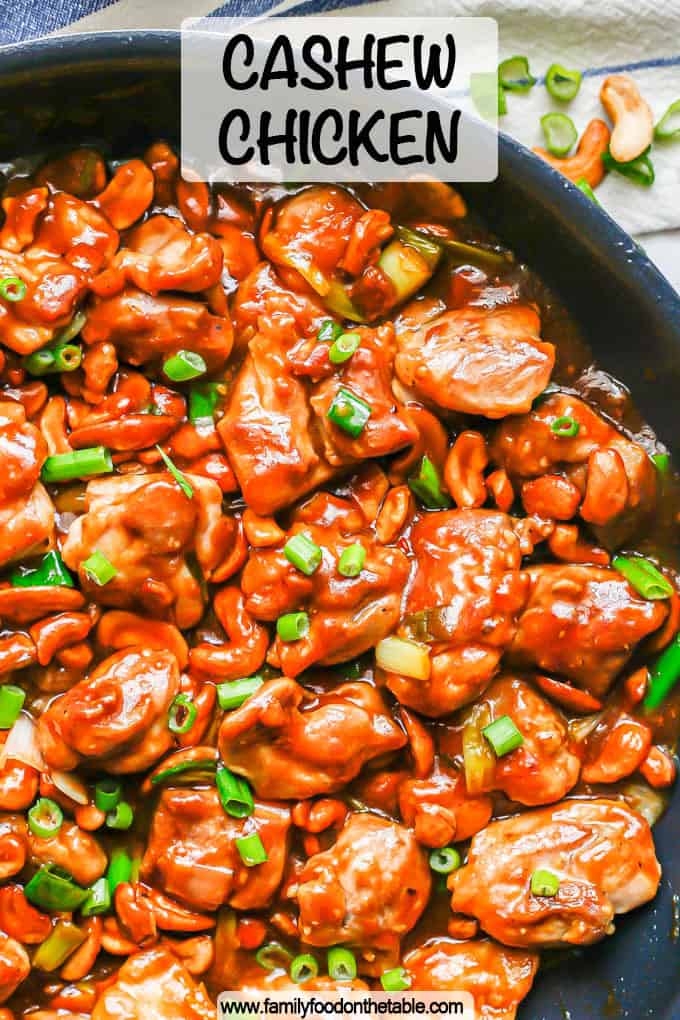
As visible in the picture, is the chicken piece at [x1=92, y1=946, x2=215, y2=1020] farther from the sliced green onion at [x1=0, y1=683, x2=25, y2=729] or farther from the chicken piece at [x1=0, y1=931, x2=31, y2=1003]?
the sliced green onion at [x1=0, y1=683, x2=25, y2=729]

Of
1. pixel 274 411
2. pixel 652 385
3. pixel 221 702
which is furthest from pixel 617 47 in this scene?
pixel 221 702

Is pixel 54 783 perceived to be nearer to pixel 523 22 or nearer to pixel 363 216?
pixel 363 216

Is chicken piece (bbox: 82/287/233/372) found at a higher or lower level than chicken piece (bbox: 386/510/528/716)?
higher

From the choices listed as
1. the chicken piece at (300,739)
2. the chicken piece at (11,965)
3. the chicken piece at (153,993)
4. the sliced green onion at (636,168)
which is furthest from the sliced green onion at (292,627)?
the sliced green onion at (636,168)

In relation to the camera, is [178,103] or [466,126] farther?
[178,103]

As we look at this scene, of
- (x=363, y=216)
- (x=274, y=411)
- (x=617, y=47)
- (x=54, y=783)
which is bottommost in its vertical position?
(x=54, y=783)

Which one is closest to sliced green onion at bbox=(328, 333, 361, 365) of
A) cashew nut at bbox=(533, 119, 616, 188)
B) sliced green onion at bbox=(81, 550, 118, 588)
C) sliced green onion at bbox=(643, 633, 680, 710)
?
sliced green onion at bbox=(81, 550, 118, 588)

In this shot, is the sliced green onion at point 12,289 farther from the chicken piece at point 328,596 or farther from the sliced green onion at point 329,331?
the chicken piece at point 328,596
